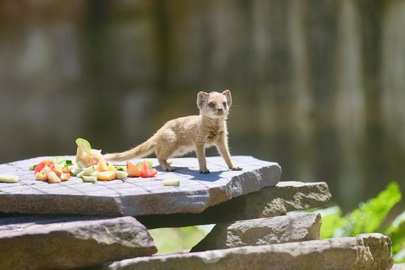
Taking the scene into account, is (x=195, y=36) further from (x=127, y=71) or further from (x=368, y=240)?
(x=368, y=240)

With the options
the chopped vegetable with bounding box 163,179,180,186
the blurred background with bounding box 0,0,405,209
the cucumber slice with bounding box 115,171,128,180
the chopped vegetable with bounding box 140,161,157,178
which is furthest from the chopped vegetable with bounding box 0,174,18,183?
the blurred background with bounding box 0,0,405,209

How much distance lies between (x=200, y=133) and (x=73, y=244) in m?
1.79

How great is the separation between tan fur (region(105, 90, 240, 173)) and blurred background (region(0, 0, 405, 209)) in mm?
4441

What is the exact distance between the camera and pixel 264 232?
540 centimetres

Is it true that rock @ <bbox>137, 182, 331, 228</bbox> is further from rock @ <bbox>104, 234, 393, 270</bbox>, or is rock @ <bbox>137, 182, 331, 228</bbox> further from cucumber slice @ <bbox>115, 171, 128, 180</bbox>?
rock @ <bbox>104, 234, 393, 270</bbox>

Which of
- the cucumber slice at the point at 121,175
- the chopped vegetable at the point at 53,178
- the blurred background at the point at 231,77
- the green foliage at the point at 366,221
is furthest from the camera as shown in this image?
the blurred background at the point at 231,77

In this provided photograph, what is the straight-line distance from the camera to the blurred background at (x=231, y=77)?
10.4 m

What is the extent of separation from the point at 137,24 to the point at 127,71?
2.34 feet

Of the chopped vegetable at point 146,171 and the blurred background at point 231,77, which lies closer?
the chopped vegetable at point 146,171

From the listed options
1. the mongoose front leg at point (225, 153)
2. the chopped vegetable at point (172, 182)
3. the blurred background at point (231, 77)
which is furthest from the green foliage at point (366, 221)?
the chopped vegetable at point (172, 182)

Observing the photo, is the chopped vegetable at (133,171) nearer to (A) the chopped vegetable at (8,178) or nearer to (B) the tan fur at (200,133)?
(B) the tan fur at (200,133)

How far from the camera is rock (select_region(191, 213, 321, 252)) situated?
5.37 meters

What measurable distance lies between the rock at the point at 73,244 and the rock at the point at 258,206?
0.70 m

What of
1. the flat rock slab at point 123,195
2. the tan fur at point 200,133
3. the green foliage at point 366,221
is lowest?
the green foliage at point 366,221
